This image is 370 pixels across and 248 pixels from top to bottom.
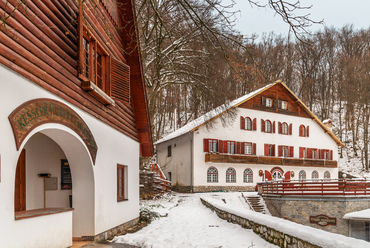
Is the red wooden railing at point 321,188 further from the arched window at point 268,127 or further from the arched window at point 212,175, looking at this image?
the arched window at point 268,127

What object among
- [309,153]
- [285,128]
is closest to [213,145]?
[285,128]

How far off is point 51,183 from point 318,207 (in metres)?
17.4

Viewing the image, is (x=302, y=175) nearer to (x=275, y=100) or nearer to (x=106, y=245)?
(x=275, y=100)

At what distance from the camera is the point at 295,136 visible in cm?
3086

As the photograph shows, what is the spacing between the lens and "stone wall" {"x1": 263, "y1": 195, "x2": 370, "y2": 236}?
19.9 m

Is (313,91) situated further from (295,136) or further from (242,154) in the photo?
(242,154)

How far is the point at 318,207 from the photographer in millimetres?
20719

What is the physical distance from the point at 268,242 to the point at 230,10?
4543mm

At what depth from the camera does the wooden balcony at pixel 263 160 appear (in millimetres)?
25922

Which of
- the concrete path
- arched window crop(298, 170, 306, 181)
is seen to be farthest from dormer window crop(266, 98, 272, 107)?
the concrete path

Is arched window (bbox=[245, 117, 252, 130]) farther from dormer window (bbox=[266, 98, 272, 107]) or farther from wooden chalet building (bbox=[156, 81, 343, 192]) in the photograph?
dormer window (bbox=[266, 98, 272, 107])

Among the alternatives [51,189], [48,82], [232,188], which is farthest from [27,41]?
[232,188]

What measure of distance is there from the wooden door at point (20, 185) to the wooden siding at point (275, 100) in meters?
22.5

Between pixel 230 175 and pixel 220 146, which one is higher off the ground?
pixel 220 146
